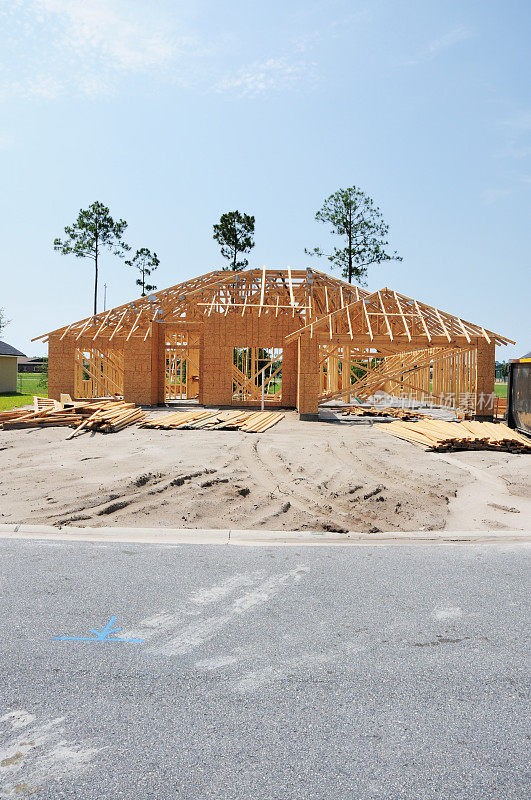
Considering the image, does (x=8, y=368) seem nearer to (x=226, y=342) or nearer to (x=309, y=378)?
(x=226, y=342)

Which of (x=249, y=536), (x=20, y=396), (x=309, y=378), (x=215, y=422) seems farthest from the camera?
(x=20, y=396)

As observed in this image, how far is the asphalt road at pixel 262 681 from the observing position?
7.50ft

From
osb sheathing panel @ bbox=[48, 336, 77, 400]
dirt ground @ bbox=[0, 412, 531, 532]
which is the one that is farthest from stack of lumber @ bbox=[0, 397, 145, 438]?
osb sheathing panel @ bbox=[48, 336, 77, 400]

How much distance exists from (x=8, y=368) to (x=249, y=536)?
34789 mm

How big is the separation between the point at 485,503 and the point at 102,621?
5.71 m

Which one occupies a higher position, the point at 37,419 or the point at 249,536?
the point at 37,419

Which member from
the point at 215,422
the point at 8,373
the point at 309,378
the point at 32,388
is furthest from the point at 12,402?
the point at 32,388

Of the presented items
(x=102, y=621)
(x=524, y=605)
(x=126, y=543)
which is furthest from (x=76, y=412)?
(x=524, y=605)

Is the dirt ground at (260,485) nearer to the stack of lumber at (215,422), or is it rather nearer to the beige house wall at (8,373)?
the stack of lumber at (215,422)

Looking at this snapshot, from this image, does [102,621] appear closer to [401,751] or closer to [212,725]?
[212,725]

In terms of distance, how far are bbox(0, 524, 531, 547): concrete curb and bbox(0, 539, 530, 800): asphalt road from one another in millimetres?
832

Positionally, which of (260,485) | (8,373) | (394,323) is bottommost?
(260,485)

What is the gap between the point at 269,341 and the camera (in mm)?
23125
